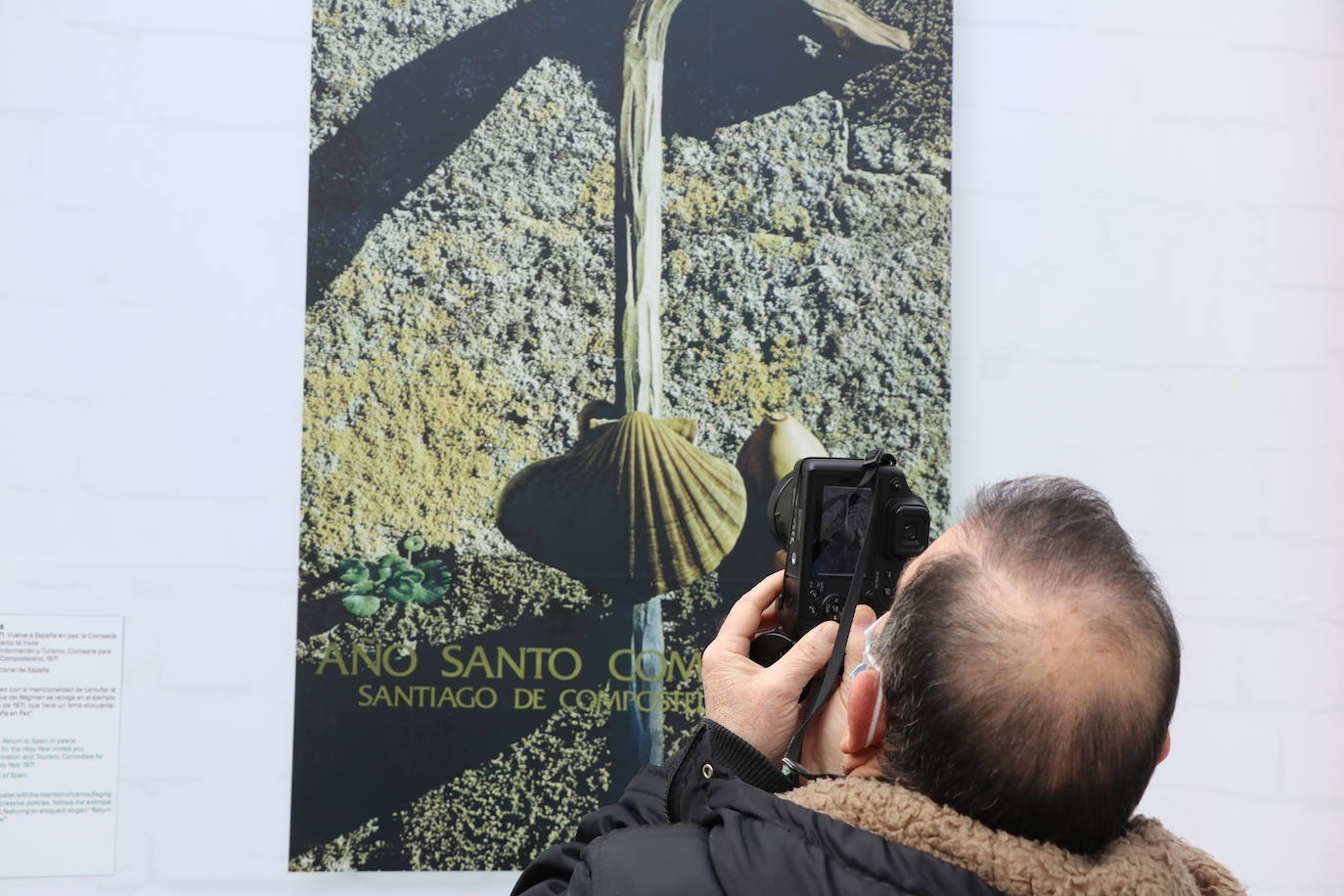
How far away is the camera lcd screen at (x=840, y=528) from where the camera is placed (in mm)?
946

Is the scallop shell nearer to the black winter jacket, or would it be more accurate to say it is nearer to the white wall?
the white wall

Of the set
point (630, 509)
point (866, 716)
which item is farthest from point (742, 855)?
point (630, 509)

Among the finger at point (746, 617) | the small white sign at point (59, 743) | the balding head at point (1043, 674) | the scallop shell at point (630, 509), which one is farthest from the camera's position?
the scallop shell at point (630, 509)

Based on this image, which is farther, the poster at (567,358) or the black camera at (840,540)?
the poster at (567,358)

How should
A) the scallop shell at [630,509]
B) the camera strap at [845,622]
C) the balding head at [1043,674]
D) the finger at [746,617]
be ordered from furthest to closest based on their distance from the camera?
1. the scallop shell at [630,509]
2. the finger at [746,617]
3. the camera strap at [845,622]
4. the balding head at [1043,674]

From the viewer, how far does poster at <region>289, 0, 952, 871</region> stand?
1548 millimetres

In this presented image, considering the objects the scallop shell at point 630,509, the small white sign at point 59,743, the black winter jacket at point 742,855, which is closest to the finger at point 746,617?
the black winter jacket at point 742,855

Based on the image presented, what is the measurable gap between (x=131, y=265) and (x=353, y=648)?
2.17 ft

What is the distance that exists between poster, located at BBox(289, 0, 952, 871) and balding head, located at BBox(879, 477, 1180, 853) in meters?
0.95

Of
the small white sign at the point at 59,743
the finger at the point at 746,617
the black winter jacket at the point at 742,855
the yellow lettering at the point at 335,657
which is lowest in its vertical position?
the small white sign at the point at 59,743

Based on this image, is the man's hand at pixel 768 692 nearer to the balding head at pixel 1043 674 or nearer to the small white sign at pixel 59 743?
the balding head at pixel 1043 674

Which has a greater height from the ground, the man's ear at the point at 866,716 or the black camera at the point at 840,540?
the black camera at the point at 840,540

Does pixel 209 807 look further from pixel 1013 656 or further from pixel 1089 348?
pixel 1089 348

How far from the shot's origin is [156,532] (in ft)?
5.00
